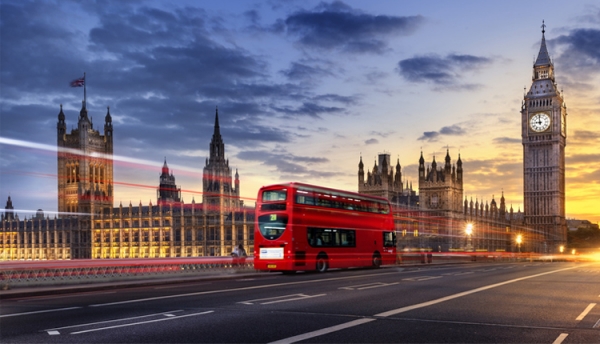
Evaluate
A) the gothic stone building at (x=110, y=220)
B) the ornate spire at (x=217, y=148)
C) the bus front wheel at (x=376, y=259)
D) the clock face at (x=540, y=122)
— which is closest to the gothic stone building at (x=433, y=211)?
the gothic stone building at (x=110, y=220)

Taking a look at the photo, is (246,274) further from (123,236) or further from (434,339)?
(123,236)

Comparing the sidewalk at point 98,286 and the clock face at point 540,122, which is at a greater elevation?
the clock face at point 540,122

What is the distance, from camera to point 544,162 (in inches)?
4990

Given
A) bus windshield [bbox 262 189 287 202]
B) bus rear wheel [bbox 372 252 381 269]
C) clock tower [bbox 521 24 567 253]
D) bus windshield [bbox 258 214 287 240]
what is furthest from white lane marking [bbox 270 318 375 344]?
clock tower [bbox 521 24 567 253]

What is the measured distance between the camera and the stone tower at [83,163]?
135250 mm

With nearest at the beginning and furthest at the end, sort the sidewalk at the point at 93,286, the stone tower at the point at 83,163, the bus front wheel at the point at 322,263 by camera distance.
A: the sidewalk at the point at 93,286 → the bus front wheel at the point at 322,263 → the stone tower at the point at 83,163

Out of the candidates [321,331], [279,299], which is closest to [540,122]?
[279,299]

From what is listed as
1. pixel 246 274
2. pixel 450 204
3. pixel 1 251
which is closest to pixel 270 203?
pixel 246 274

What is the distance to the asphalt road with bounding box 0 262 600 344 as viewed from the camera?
33.2ft

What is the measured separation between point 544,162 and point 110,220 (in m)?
87.6

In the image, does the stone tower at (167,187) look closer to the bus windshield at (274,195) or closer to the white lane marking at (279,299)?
the bus windshield at (274,195)

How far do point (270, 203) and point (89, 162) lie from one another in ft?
391

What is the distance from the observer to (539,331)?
35.2 feet

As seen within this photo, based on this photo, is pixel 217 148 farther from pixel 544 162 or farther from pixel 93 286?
pixel 93 286
